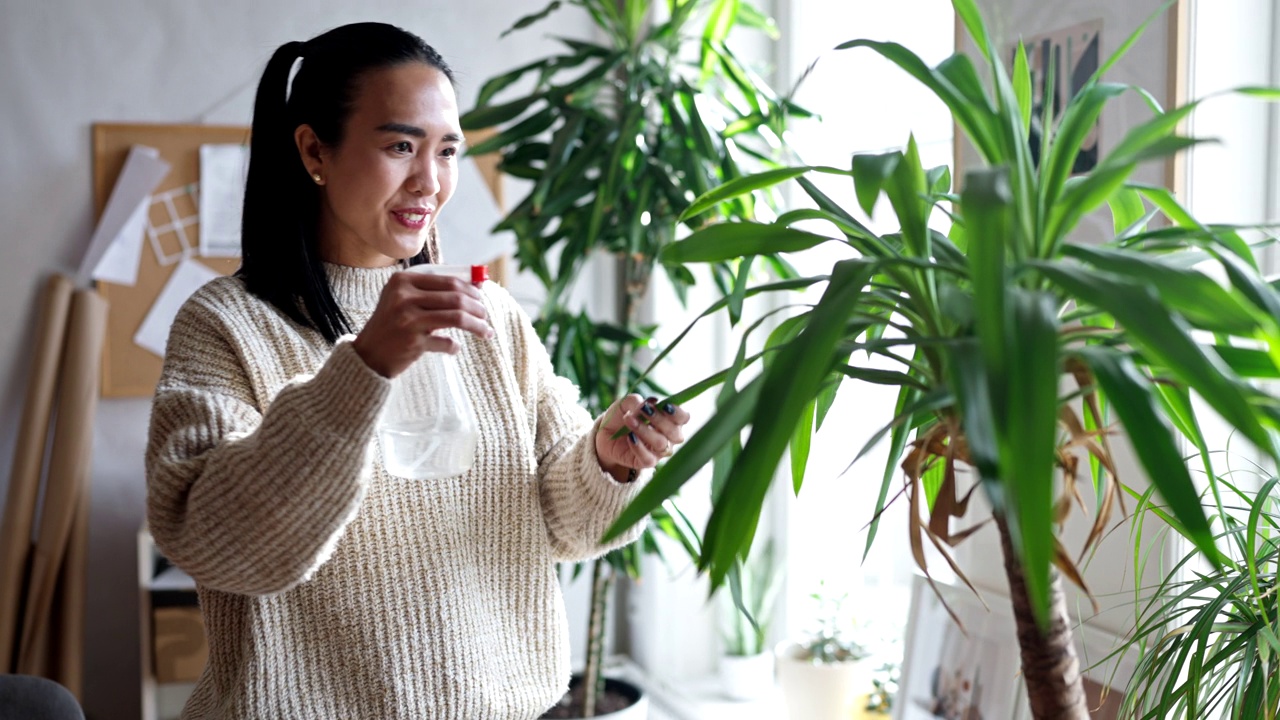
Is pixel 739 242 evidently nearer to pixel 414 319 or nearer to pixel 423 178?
pixel 414 319

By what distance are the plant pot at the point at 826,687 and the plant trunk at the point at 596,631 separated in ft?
1.39

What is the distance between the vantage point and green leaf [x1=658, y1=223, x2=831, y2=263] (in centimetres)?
87

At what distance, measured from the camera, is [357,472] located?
3.47 feet

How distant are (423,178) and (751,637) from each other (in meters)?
1.84

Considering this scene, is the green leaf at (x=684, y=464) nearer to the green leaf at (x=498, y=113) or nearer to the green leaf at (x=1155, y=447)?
the green leaf at (x=1155, y=447)

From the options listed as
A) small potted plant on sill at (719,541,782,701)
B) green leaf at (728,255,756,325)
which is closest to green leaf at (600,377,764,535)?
green leaf at (728,255,756,325)

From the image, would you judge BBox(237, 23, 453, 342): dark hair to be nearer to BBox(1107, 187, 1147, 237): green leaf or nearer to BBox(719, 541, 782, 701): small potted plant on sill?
BBox(1107, 187, 1147, 237): green leaf

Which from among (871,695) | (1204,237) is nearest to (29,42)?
(871,695)

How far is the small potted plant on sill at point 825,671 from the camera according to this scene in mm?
2232

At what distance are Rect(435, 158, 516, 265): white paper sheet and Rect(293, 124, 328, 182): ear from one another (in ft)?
6.08

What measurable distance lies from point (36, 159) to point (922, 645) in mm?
2501

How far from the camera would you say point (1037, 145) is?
1.64 m

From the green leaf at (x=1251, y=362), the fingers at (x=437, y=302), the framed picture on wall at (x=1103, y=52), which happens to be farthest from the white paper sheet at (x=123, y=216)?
the green leaf at (x=1251, y=362)

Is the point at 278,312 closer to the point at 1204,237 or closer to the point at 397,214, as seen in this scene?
the point at 397,214
